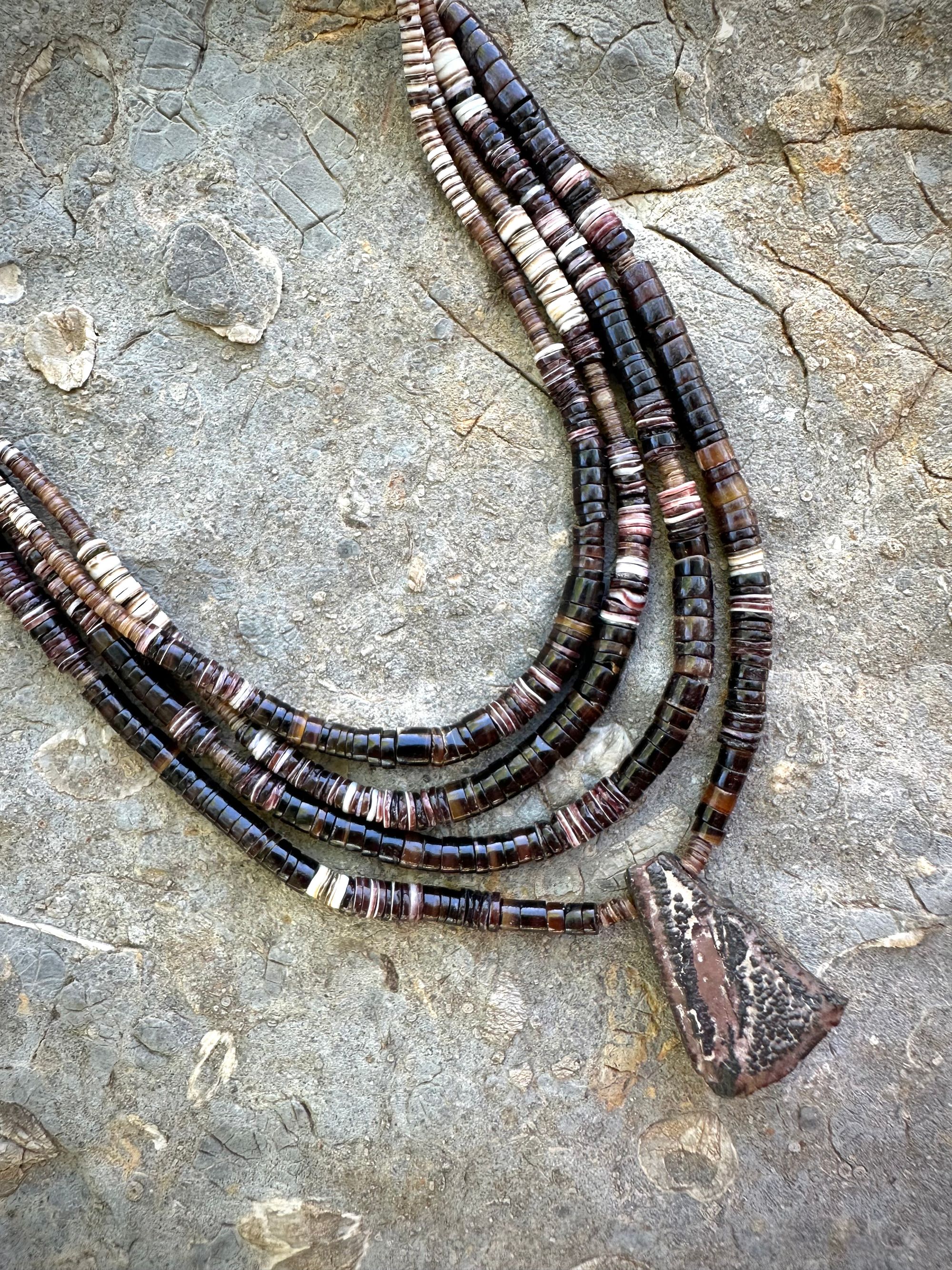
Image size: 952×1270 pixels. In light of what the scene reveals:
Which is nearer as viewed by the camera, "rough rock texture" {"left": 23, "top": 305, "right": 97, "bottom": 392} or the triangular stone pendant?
the triangular stone pendant

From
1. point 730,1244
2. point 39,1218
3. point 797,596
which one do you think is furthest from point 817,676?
point 39,1218

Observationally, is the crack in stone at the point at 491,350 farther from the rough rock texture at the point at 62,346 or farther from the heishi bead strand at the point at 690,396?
the rough rock texture at the point at 62,346

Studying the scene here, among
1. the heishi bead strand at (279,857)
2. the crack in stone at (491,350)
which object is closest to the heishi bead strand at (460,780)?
the heishi bead strand at (279,857)

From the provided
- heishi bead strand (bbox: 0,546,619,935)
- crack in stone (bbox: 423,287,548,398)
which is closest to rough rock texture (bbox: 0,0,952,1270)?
crack in stone (bbox: 423,287,548,398)

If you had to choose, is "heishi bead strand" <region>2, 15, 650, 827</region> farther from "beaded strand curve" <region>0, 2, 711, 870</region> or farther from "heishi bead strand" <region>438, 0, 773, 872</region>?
"heishi bead strand" <region>438, 0, 773, 872</region>

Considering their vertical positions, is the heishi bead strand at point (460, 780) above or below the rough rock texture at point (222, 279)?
below

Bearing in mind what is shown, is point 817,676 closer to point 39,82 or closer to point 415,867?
point 415,867
